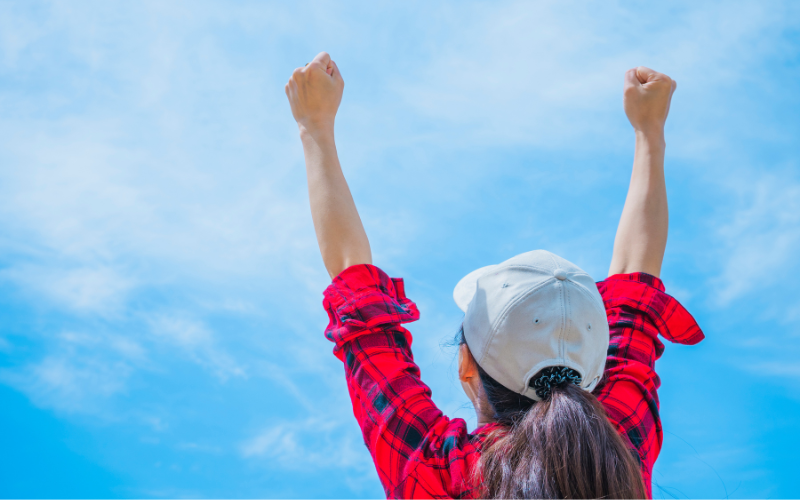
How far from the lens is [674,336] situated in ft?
8.84

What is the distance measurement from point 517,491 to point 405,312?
0.76 m

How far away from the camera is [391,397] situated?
2.10m

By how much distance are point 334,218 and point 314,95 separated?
625 mm

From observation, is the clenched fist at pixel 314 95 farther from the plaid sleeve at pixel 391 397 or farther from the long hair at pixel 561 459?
the long hair at pixel 561 459

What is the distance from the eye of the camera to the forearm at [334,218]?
8.07ft

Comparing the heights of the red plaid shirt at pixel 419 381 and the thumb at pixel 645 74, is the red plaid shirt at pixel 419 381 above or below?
below

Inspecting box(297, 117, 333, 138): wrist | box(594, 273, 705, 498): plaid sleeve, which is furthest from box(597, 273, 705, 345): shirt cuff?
box(297, 117, 333, 138): wrist

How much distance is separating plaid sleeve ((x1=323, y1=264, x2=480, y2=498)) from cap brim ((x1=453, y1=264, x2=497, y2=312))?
0.39 metres

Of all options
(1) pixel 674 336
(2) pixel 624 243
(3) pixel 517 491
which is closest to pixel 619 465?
(3) pixel 517 491

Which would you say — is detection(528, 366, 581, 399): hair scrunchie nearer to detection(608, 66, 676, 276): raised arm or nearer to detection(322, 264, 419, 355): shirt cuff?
detection(322, 264, 419, 355): shirt cuff

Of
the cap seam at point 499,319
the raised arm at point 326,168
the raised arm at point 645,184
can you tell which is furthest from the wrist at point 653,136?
the raised arm at point 326,168

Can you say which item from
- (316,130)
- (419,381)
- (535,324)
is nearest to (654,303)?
(535,324)

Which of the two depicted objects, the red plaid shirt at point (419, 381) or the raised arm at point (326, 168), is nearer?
the red plaid shirt at point (419, 381)

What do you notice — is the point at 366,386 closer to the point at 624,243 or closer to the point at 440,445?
the point at 440,445
